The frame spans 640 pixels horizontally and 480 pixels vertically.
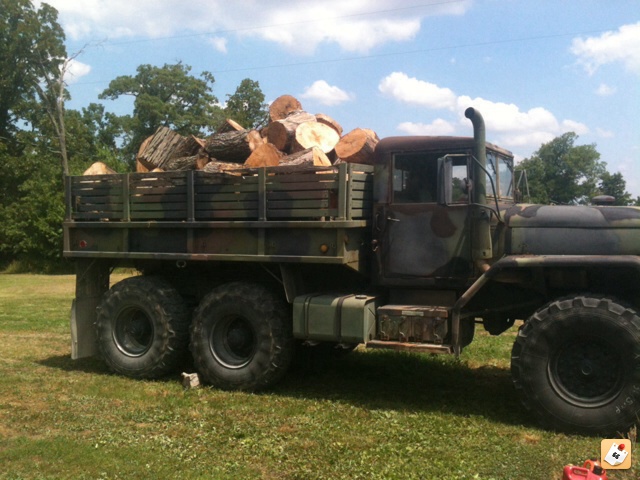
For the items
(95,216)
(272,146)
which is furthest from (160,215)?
(272,146)

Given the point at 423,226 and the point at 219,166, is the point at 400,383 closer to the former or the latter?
the point at 423,226

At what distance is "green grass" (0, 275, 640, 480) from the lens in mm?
4992

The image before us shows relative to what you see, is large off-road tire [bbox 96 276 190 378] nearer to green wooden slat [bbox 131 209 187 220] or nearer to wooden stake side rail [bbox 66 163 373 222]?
green wooden slat [bbox 131 209 187 220]

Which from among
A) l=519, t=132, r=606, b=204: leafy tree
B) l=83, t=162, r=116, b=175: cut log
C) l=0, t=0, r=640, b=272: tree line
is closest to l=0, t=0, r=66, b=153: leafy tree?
l=0, t=0, r=640, b=272: tree line

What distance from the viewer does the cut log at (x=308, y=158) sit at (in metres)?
7.48

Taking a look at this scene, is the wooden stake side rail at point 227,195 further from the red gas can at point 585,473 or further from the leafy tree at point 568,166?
the leafy tree at point 568,166

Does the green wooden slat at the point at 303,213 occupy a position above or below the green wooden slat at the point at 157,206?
below

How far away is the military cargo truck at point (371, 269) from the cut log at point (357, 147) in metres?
0.43

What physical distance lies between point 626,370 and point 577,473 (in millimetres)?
2827

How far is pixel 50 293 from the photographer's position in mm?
19203

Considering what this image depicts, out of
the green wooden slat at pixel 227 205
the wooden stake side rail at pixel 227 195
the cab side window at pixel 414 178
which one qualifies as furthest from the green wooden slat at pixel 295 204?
the cab side window at pixel 414 178

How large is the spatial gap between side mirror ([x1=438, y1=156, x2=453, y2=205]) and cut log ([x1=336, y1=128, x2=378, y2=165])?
1.25m

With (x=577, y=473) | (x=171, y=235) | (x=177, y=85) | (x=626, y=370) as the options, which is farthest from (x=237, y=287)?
(x=177, y=85)

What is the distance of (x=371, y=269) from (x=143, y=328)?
2.86 meters
